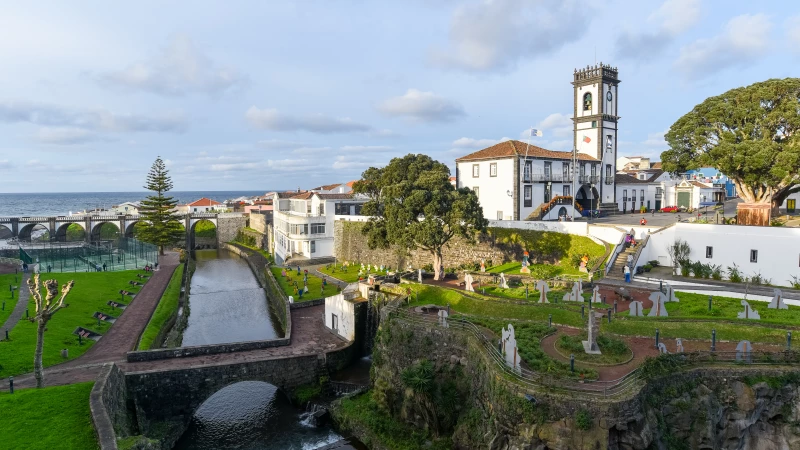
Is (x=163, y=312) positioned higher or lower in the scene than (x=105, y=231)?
lower

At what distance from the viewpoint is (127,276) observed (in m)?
45.1

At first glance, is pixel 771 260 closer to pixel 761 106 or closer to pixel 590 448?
pixel 761 106

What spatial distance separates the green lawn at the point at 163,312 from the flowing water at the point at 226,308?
5.72ft

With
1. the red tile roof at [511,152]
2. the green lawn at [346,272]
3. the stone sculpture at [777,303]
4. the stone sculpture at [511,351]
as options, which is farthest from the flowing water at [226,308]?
the stone sculpture at [777,303]

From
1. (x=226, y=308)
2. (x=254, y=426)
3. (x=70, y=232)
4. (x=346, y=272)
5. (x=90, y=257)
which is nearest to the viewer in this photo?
(x=254, y=426)

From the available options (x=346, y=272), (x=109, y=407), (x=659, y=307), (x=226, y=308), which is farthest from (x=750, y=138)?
(x=226, y=308)

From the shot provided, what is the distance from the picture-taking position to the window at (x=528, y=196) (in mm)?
44000

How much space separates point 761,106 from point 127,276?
5392 cm

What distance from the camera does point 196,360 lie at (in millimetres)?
24688

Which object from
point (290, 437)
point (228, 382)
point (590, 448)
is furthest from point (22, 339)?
point (590, 448)

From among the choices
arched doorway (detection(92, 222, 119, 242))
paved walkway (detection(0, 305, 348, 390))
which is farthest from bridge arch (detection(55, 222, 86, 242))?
paved walkway (detection(0, 305, 348, 390))

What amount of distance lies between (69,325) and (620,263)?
34326mm

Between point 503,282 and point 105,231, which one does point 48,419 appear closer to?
point 503,282

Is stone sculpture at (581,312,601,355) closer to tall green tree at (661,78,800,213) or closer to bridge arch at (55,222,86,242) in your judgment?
tall green tree at (661,78,800,213)
